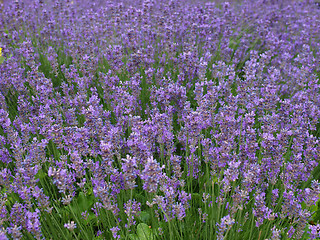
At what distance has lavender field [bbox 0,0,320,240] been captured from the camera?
69.6 inches

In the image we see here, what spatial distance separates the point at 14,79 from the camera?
319cm

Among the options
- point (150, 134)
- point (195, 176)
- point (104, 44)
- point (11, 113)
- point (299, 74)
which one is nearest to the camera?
point (150, 134)

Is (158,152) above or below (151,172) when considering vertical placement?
below

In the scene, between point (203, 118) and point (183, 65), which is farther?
point (183, 65)

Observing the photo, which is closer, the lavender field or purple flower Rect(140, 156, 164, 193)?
purple flower Rect(140, 156, 164, 193)

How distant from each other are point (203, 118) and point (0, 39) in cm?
403

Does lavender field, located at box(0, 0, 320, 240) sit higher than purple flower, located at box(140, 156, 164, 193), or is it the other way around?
purple flower, located at box(140, 156, 164, 193)

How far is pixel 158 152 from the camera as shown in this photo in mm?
2506

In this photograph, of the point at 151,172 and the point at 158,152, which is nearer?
the point at 151,172

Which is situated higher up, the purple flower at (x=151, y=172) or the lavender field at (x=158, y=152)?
the purple flower at (x=151, y=172)

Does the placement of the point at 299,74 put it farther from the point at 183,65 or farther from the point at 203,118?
the point at 203,118

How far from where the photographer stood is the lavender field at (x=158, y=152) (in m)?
1.77

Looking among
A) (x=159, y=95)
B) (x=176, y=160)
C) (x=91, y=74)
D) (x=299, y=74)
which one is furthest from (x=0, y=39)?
(x=299, y=74)

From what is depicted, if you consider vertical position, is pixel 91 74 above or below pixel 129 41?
below
